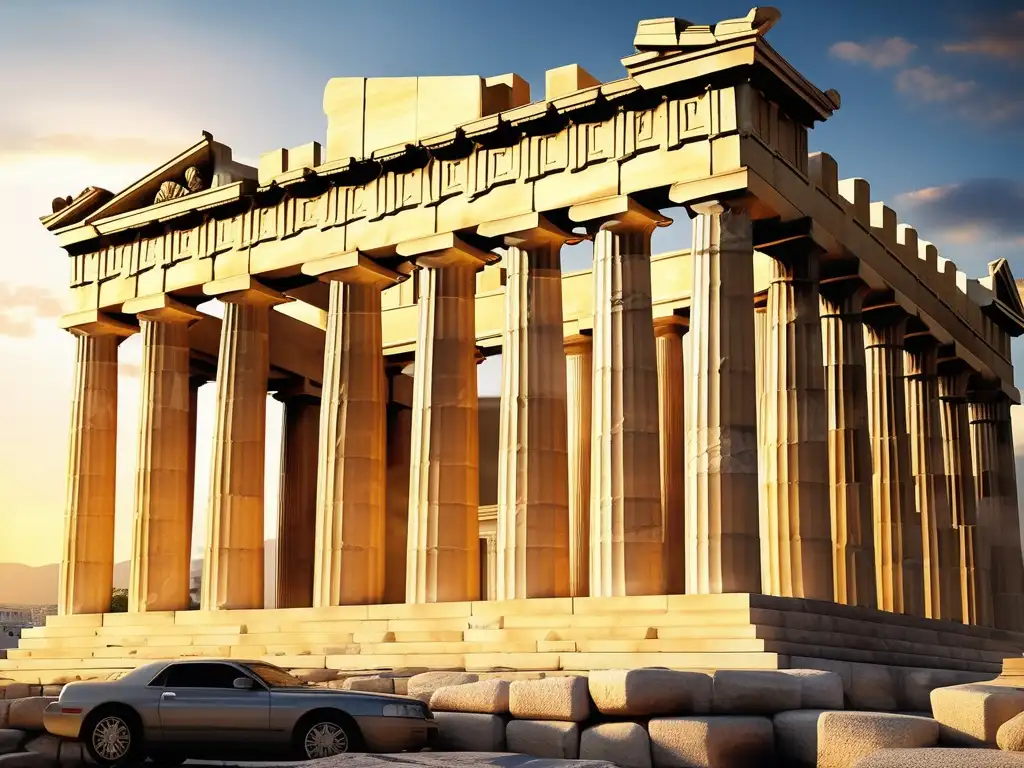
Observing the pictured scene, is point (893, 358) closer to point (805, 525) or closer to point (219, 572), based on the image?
point (805, 525)

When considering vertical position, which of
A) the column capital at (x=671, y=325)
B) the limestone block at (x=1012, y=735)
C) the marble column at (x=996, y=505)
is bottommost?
the limestone block at (x=1012, y=735)

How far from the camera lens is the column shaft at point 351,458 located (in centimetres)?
4981

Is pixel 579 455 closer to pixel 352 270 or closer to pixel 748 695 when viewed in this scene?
pixel 352 270

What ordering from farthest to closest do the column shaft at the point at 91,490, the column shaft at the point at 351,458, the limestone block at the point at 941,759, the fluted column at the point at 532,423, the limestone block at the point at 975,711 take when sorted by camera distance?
1. the column shaft at the point at 91,490
2. the column shaft at the point at 351,458
3. the fluted column at the point at 532,423
4. the limestone block at the point at 975,711
5. the limestone block at the point at 941,759

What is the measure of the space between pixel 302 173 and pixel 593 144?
12.5 metres

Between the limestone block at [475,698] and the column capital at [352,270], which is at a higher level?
the column capital at [352,270]

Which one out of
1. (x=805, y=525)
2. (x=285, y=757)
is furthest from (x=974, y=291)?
(x=285, y=757)

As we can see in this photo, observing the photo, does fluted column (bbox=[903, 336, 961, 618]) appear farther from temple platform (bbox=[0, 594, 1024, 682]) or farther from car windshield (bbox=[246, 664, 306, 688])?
car windshield (bbox=[246, 664, 306, 688])

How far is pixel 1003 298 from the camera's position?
2645 inches

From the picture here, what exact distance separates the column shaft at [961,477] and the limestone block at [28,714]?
136 feet

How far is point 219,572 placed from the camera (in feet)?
174

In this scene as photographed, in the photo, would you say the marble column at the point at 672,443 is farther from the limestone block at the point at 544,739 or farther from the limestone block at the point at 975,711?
the limestone block at the point at 975,711

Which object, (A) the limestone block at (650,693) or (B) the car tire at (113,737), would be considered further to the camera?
(B) the car tire at (113,737)

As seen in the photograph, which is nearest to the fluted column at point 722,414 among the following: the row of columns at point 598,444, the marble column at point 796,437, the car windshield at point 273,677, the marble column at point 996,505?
the row of columns at point 598,444
